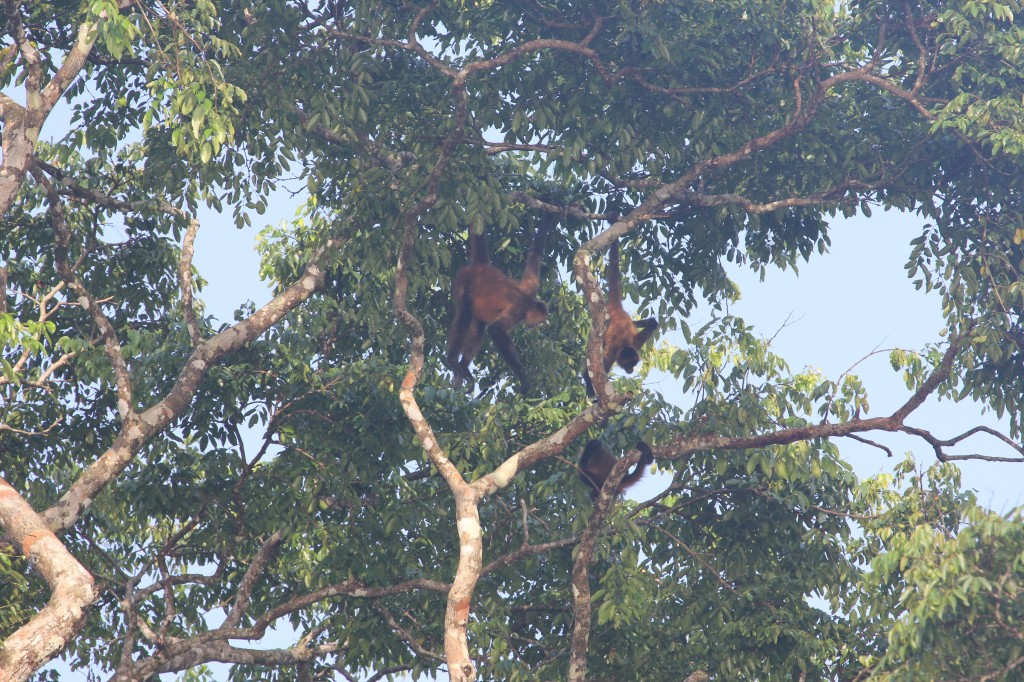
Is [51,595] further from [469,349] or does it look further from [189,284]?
[469,349]

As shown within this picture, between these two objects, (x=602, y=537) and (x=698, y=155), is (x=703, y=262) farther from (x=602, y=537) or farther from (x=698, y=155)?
(x=602, y=537)

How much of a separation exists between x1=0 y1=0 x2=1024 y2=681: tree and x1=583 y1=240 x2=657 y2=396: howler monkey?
0.74 meters

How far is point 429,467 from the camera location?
10.9 m

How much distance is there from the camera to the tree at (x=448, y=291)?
8633mm

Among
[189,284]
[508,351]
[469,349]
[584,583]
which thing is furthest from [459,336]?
[584,583]

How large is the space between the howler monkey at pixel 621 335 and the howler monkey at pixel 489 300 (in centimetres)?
72

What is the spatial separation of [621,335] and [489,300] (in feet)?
5.19

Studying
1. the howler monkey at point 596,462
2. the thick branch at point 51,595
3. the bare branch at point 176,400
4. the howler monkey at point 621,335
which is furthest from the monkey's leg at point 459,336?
the thick branch at point 51,595

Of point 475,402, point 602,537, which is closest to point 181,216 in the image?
point 475,402

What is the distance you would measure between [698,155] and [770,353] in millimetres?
2283

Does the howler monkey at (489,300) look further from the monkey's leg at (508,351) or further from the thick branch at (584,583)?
the thick branch at (584,583)

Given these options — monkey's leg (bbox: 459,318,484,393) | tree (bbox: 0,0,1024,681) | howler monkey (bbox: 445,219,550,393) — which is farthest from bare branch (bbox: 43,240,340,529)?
monkey's leg (bbox: 459,318,484,393)

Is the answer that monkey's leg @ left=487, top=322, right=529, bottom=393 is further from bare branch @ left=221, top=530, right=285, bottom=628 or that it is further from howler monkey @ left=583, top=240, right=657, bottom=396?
bare branch @ left=221, top=530, right=285, bottom=628

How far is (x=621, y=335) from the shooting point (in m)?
11.9
